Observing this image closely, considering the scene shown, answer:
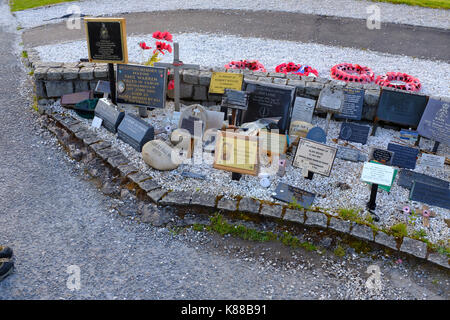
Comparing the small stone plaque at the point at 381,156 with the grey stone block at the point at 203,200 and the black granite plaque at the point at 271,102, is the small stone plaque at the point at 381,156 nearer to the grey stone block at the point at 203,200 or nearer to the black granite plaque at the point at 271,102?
the black granite plaque at the point at 271,102

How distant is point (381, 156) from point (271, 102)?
2.51m

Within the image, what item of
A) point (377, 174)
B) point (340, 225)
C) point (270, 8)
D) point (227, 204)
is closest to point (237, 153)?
point (227, 204)

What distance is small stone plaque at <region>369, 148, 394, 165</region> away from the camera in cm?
638

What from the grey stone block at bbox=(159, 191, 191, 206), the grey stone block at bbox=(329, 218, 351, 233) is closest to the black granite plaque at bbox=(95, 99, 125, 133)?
the grey stone block at bbox=(159, 191, 191, 206)

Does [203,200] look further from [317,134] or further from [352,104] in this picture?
[352,104]

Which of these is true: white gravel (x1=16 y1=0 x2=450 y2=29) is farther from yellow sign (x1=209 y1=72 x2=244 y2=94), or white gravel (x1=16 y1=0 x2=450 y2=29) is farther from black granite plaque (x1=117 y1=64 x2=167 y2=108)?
black granite plaque (x1=117 y1=64 x2=167 y2=108)

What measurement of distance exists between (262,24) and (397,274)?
11.2 meters

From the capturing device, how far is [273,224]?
6215mm

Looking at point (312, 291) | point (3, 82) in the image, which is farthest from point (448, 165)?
point (3, 82)

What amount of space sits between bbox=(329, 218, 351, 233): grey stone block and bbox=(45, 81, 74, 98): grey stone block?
6.85 meters

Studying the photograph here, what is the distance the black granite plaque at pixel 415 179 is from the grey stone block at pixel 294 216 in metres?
2.08

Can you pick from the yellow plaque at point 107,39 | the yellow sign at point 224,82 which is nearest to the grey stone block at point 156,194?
the yellow sign at point 224,82

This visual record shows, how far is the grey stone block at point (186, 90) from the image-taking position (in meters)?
9.24
